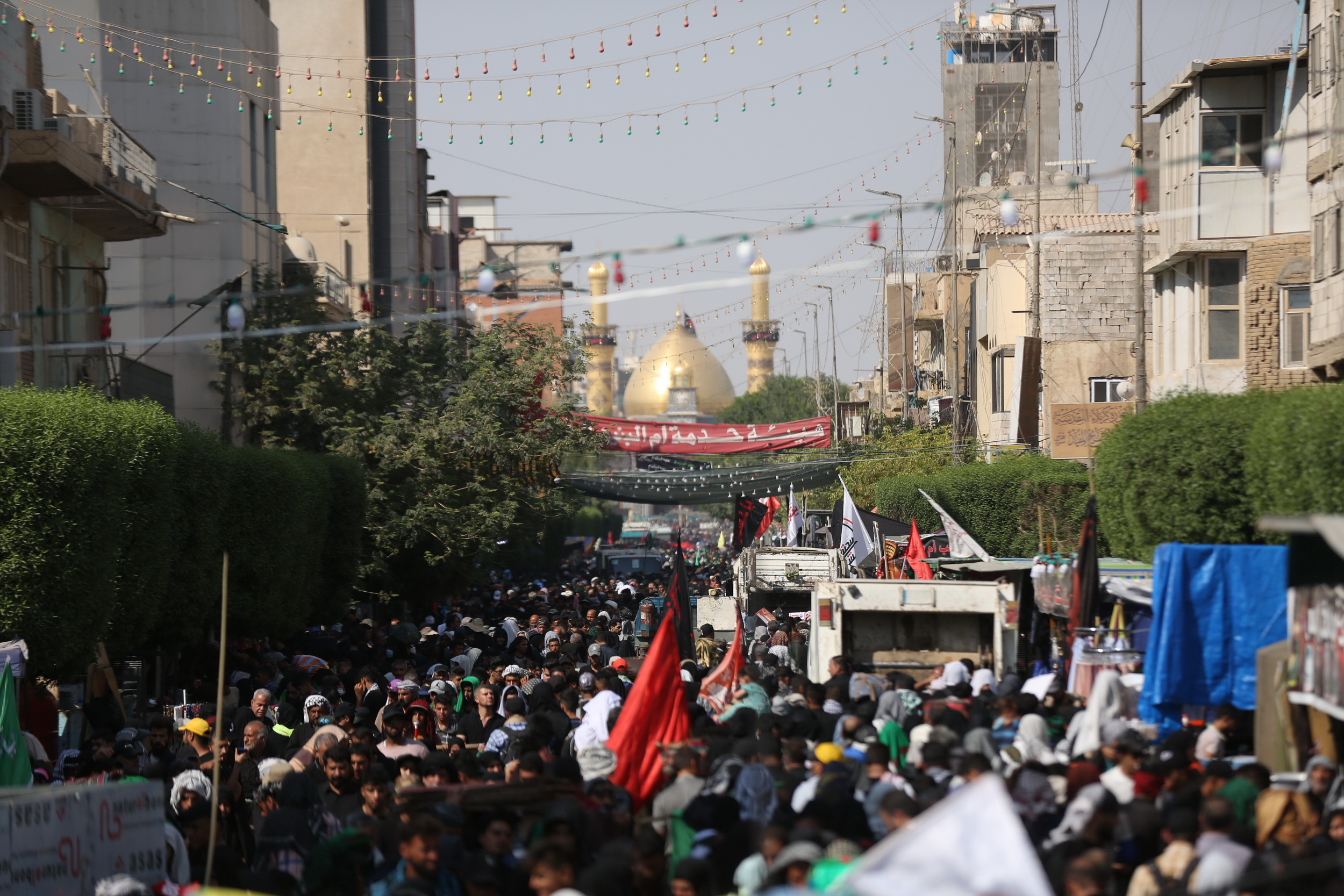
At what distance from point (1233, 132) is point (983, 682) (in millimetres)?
11006

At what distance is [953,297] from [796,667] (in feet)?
84.9

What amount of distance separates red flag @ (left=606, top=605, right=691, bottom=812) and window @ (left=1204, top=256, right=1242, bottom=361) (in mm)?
13540

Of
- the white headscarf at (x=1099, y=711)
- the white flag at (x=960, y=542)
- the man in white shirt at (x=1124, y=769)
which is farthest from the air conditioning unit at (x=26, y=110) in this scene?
the man in white shirt at (x=1124, y=769)

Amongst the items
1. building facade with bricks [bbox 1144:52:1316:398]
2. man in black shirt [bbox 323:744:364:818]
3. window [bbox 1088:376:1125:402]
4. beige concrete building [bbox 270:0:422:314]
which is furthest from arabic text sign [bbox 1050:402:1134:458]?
beige concrete building [bbox 270:0:422:314]

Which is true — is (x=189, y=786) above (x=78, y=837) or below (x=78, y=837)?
below

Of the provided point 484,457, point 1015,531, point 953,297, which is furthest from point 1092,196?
point 484,457

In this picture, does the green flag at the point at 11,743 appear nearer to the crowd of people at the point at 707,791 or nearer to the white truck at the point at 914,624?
the crowd of people at the point at 707,791

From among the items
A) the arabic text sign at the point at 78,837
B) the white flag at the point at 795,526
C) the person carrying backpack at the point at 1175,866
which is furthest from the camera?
the white flag at the point at 795,526

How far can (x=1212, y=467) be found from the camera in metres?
16.2

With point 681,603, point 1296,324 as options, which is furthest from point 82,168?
point 1296,324

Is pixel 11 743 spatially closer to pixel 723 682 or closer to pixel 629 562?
pixel 723 682

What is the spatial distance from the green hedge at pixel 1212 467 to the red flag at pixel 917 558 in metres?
3.81

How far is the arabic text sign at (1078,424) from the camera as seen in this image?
25.7 m

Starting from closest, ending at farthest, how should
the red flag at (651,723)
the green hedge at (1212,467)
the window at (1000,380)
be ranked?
the red flag at (651,723), the green hedge at (1212,467), the window at (1000,380)
